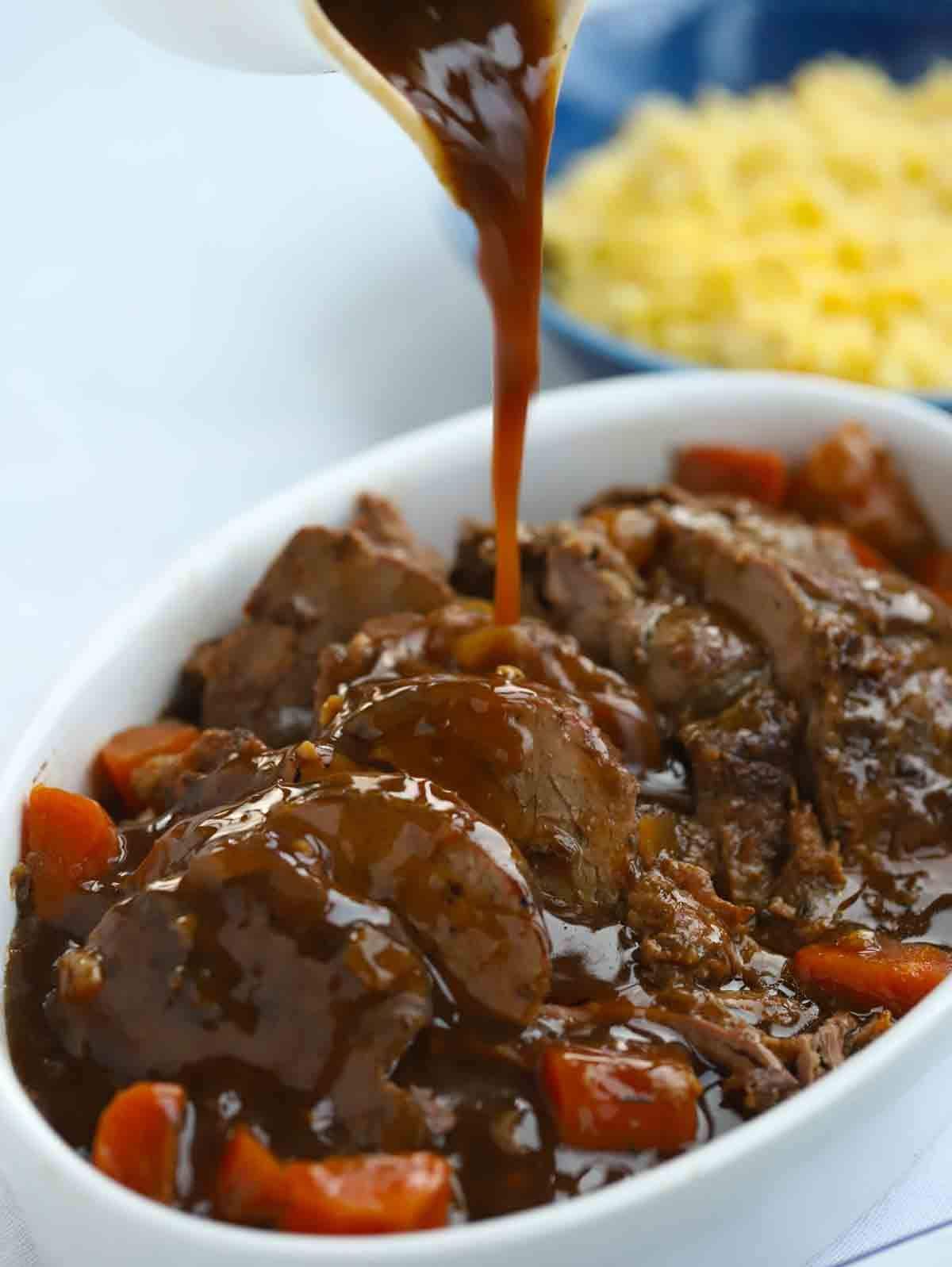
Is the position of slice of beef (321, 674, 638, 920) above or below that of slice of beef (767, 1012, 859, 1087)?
above

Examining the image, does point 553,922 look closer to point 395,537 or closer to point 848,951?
point 848,951

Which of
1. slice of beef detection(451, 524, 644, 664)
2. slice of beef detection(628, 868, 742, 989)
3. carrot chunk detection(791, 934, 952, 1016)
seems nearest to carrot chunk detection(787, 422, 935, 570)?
slice of beef detection(451, 524, 644, 664)

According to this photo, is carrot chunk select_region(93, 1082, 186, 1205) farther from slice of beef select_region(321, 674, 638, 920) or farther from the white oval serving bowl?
slice of beef select_region(321, 674, 638, 920)

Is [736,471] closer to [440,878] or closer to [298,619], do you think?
[298,619]

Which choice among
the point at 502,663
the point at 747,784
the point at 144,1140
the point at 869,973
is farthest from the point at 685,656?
the point at 144,1140

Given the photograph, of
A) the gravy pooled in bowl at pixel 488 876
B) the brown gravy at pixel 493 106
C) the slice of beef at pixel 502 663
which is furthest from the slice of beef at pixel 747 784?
the brown gravy at pixel 493 106

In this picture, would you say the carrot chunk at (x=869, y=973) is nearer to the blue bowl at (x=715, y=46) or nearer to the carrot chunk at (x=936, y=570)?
the carrot chunk at (x=936, y=570)

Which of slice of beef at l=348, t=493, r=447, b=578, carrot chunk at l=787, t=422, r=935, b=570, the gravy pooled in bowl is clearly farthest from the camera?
carrot chunk at l=787, t=422, r=935, b=570
